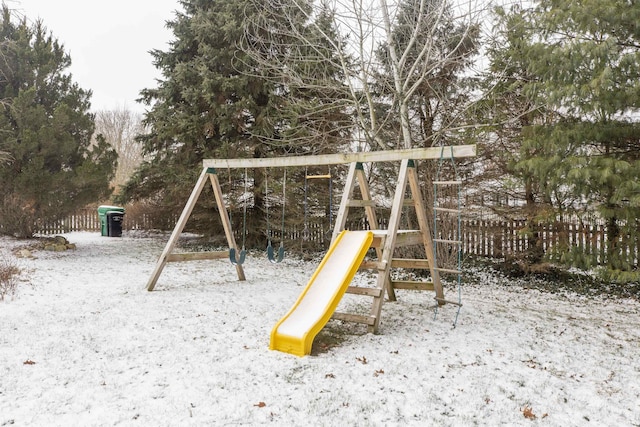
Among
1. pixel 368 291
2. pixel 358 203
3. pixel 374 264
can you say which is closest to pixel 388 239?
pixel 374 264

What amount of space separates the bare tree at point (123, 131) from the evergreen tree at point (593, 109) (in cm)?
2348

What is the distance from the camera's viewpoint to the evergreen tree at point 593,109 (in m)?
6.09

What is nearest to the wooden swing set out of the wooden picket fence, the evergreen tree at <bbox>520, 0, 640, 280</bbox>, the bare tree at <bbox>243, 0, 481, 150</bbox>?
the bare tree at <bbox>243, 0, 481, 150</bbox>

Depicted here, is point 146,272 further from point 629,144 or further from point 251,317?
point 629,144

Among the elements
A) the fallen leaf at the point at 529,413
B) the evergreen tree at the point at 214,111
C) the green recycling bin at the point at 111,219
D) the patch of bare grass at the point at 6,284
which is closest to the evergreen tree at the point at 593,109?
the fallen leaf at the point at 529,413

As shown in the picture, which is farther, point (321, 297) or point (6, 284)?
point (6, 284)

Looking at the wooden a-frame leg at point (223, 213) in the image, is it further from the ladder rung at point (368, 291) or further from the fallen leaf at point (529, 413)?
the fallen leaf at point (529, 413)

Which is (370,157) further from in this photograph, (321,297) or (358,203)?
(321,297)

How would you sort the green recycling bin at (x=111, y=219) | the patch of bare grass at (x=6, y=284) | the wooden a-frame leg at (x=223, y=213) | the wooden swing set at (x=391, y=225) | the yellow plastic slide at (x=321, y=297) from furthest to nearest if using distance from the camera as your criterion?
the green recycling bin at (x=111, y=219) → the wooden a-frame leg at (x=223, y=213) → the patch of bare grass at (x=6, y=284) → the wooden swing set at (x=391, y=225) → the yellow plastic slide at (x=321, y=297)

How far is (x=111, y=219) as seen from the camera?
52.3ft


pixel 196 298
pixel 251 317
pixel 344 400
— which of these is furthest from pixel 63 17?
pixel 344 400

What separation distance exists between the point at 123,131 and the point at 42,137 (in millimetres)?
18361

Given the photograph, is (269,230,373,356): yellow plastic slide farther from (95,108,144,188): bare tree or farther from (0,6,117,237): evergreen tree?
(95,108,144,188): bare tree

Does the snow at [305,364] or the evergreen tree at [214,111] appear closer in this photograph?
the snow at [305,364]
